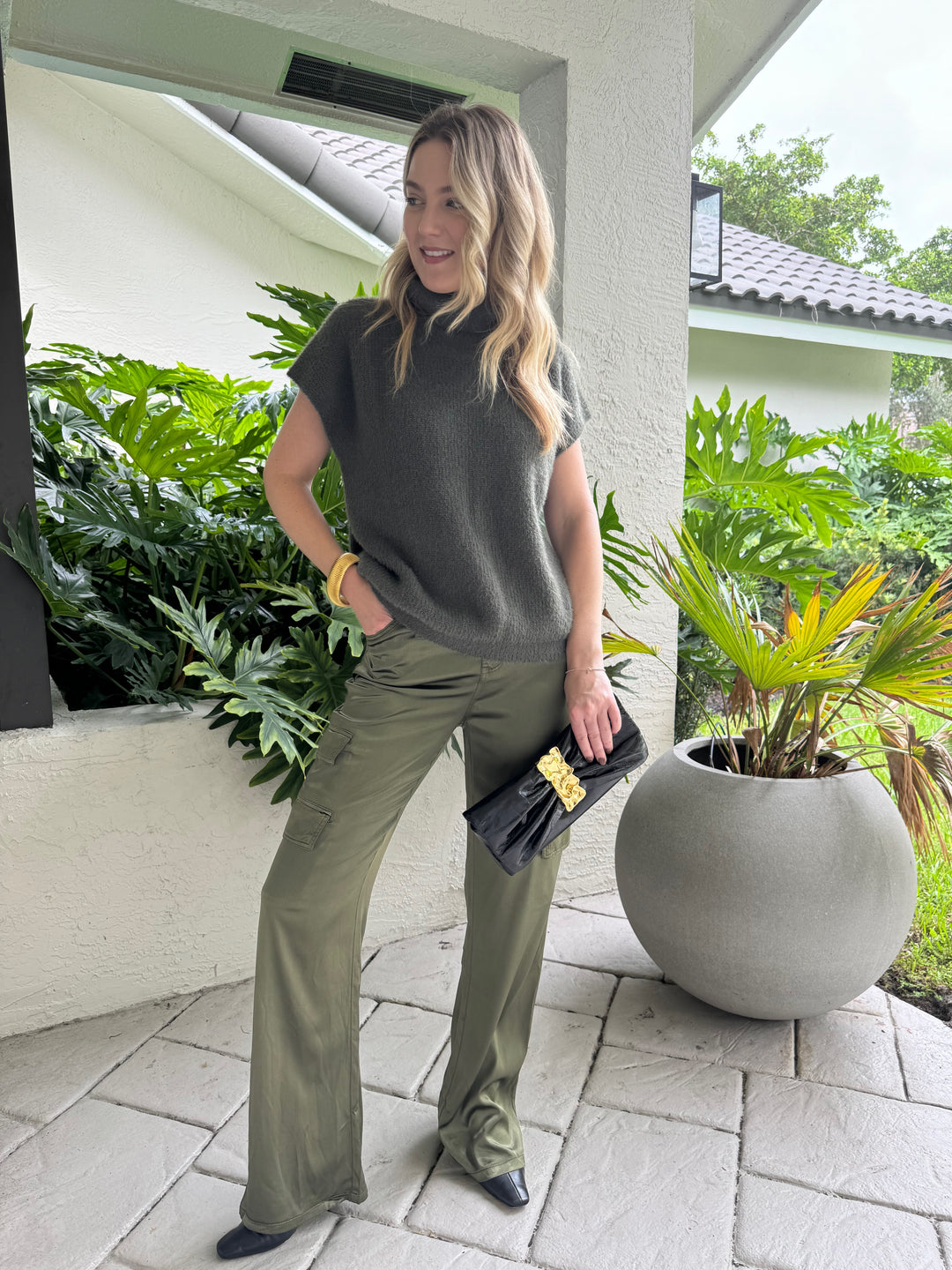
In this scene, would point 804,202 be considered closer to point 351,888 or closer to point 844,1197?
point 844,1197

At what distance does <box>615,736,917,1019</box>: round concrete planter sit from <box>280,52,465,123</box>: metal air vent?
2358 millimetres

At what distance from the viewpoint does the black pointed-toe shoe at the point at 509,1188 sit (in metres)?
1.66

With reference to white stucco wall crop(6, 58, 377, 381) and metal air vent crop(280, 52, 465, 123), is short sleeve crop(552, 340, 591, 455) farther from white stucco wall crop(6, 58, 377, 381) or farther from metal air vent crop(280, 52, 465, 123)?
white stucco wall crop(6, 58, 377, 381)

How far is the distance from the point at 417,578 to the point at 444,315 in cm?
42

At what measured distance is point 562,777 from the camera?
155 centimetres

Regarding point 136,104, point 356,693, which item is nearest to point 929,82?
point 136,104

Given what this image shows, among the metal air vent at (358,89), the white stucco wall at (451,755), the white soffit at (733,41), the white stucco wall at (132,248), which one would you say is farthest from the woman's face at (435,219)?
the white stucco wall at (132,248)

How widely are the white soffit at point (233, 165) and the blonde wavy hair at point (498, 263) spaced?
169 inches

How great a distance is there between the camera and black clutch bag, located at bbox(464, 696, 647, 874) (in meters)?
1.52

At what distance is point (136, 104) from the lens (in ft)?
17.0

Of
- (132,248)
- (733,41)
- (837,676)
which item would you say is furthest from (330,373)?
(132,248)

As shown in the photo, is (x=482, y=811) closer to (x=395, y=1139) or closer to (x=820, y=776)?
(x=395, y=1139)

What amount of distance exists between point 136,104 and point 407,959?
4916 mm

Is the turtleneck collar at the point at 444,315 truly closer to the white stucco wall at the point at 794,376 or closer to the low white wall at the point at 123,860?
the low white wall at the point at 123,860
